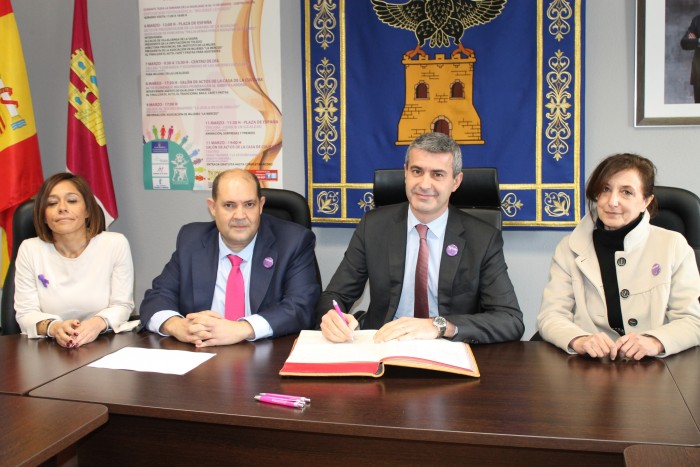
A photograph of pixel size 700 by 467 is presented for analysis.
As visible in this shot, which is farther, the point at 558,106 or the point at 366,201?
the point at 366,201

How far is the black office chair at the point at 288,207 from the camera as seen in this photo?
2459 millimetres

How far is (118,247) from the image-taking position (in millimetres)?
2361

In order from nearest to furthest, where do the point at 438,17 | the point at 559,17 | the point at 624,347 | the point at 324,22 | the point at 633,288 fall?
the point at 624,347 → the point at 633,288 → the point at 559,17 → the point at 438,17 → the point at 324,22

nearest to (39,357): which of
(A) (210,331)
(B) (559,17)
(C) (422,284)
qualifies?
(A) (210,331)

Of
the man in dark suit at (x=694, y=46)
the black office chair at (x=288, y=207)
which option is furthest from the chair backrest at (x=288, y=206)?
the man in dark suit at (x=694, y=46)

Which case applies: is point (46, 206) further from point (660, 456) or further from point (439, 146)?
point (660, 456)

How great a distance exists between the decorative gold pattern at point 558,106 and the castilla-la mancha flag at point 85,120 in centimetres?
238

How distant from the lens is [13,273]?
226cm

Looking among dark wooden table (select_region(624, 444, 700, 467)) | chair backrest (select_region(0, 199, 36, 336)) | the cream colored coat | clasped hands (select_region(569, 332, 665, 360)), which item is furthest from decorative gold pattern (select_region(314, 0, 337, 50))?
dark wooden table (select_region(624, 444, 700, 467))

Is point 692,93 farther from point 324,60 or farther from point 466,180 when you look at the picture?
point 324,60

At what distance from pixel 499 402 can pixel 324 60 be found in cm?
227

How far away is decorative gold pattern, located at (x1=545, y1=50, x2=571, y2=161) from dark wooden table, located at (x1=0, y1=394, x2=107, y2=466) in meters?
2.30

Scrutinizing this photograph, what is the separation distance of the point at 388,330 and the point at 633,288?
774 mm

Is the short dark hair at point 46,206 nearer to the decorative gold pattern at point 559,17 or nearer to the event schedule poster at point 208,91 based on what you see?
the event schedule poster at point 208,91
